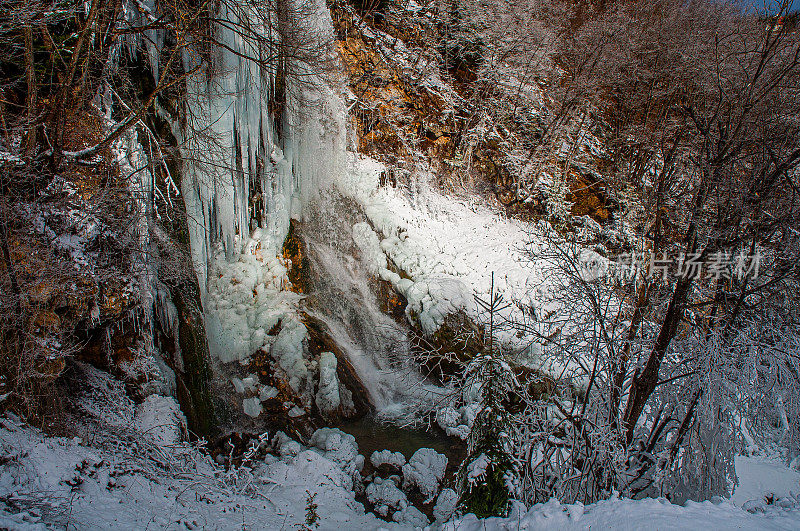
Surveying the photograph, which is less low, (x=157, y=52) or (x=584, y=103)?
(x=584, y=103)

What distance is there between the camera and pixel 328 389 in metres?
7.28

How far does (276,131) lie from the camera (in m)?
8.62

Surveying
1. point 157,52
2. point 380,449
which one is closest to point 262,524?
point 380,449

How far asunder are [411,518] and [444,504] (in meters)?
0.55

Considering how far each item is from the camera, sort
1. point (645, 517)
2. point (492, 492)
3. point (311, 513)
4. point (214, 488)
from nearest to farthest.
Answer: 1. point (645, 517)
2. point (492, 492)
3. point (214, 488)
4. point (311, 513)

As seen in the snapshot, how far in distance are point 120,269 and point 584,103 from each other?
12550mm

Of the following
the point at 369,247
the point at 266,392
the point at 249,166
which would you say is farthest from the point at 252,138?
the point at 266,392

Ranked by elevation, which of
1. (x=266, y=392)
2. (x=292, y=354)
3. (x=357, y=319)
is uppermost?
(x=357, y=319)

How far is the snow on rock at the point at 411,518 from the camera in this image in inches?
211

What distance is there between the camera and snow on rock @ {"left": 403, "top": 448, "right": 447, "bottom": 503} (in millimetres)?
6028

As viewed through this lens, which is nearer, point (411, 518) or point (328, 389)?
point (411, 518)

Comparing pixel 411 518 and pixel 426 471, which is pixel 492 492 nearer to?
pixel 411 518

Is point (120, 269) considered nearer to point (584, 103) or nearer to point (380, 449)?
point (380, 449)

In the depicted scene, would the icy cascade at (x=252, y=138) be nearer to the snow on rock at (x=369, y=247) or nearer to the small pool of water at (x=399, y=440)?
the snow on rock at (x=369, y=247)
